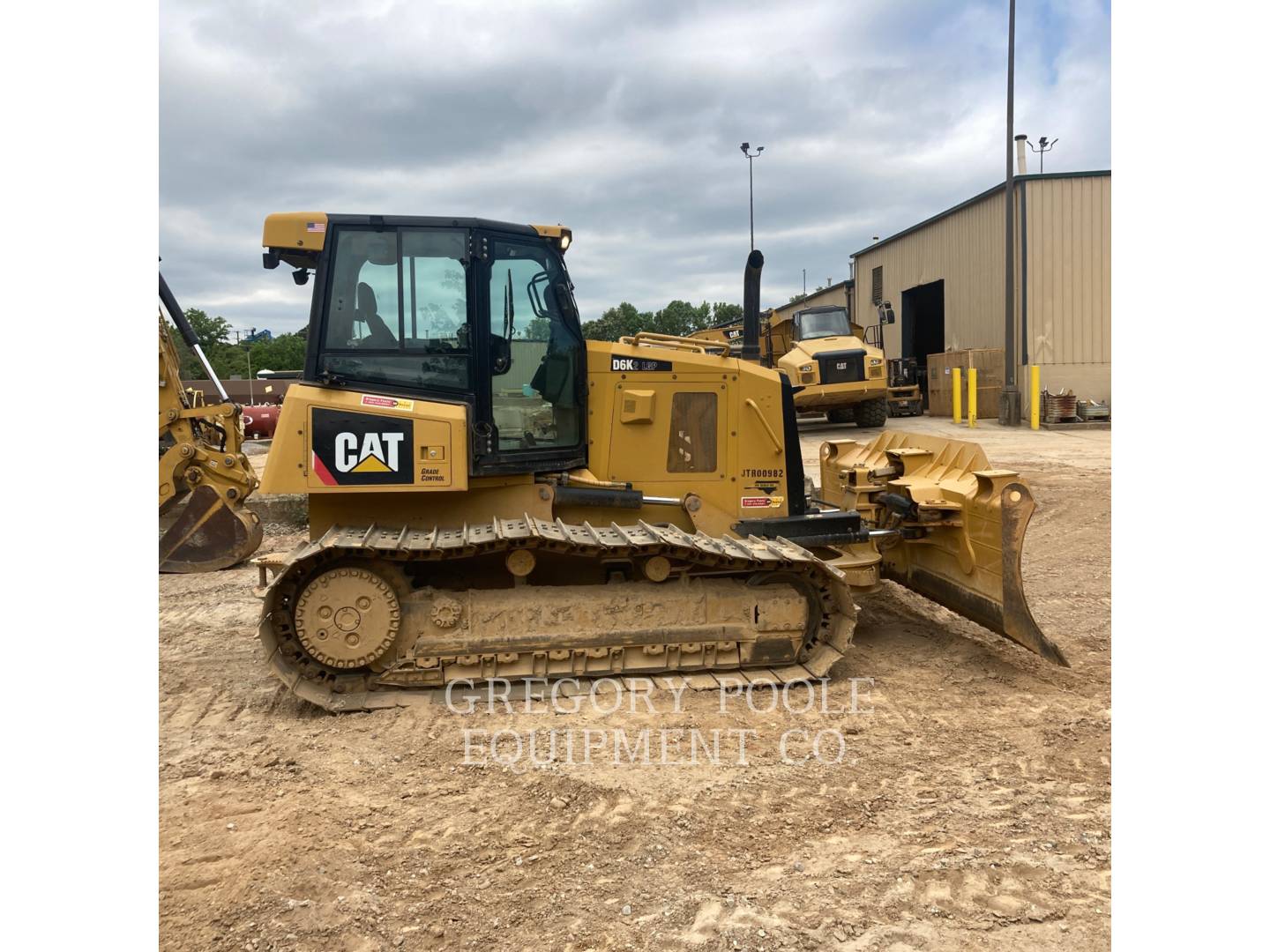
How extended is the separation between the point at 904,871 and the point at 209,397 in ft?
73.9

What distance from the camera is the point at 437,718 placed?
4863mm

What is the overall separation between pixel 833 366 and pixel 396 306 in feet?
46.4

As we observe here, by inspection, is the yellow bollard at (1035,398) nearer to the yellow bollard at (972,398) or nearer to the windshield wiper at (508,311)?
the yellow bollard at (972,398)

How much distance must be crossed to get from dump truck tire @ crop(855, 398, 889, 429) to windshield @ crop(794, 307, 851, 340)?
65.6 inches

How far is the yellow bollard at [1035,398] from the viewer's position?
19875 mm

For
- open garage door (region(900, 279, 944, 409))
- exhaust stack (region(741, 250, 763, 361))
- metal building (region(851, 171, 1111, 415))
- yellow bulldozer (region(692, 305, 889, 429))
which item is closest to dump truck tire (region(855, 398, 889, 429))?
yellow bulldozer (region(692, 305, 889, 429))

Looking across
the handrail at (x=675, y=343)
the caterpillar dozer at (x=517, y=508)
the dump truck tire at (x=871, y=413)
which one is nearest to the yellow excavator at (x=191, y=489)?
the caterpillar dozer at (x=517, y=508)

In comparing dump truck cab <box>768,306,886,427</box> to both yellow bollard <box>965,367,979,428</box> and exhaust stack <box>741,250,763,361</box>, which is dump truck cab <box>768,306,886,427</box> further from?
exhaust stack <box>741,250,763,361</box>

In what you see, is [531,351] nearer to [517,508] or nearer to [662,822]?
[517,508]

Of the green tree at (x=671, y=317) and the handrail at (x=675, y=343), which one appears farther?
the green tree at (x=671, y=317)

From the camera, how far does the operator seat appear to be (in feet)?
17.3


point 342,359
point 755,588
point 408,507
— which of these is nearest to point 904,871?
point 755,588

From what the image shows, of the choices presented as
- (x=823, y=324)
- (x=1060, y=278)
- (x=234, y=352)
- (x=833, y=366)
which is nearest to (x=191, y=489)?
(x=833, y=366)

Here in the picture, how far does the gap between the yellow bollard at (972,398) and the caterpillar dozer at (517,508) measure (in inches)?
601
